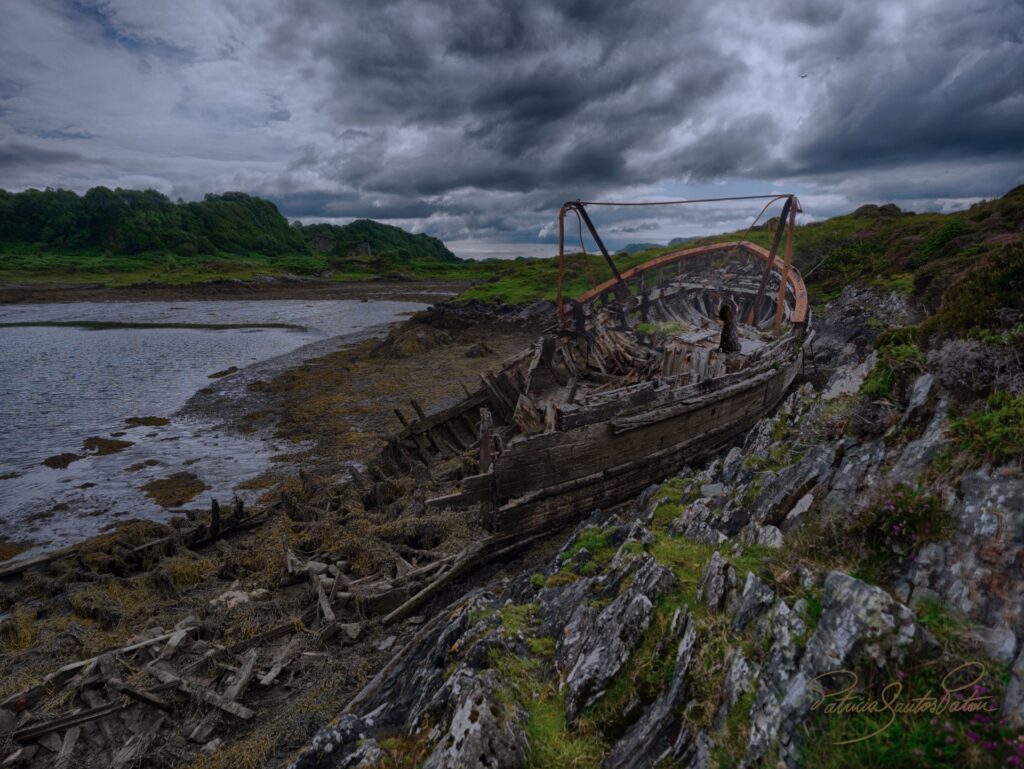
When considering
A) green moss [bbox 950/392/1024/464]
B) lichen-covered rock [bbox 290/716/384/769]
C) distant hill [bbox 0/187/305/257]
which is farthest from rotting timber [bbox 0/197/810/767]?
distant hill [bbox 0/187/305/257]

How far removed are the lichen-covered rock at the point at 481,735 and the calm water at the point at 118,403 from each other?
628 inches

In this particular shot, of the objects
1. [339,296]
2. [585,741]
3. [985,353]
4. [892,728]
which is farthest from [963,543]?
[339,296]

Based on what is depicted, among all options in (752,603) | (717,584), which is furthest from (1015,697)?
(717,584)

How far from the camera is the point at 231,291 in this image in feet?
309

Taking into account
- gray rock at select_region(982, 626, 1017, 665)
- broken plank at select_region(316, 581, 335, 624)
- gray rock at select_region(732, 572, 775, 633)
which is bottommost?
broken plank at select_region(316, 581, 335, 624)

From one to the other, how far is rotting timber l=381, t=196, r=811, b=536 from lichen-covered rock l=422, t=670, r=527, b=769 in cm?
669

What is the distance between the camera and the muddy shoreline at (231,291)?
81.4 metres

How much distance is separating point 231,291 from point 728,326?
9893cm

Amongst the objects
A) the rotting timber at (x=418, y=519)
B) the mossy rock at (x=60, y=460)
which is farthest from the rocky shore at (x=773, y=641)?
the mossy rock at (x=60, y=460)

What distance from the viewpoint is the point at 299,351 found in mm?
43250

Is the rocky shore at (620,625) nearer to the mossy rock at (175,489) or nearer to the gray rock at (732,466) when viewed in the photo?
the gray rock at (732,466)

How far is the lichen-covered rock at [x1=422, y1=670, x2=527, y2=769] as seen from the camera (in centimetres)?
459

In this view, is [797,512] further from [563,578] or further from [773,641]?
[563,578]

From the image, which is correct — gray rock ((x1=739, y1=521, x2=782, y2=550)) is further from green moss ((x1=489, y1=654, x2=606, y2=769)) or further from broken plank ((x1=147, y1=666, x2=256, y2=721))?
broken plank ((x1=147, y1=666, x2=256, y2=721))
